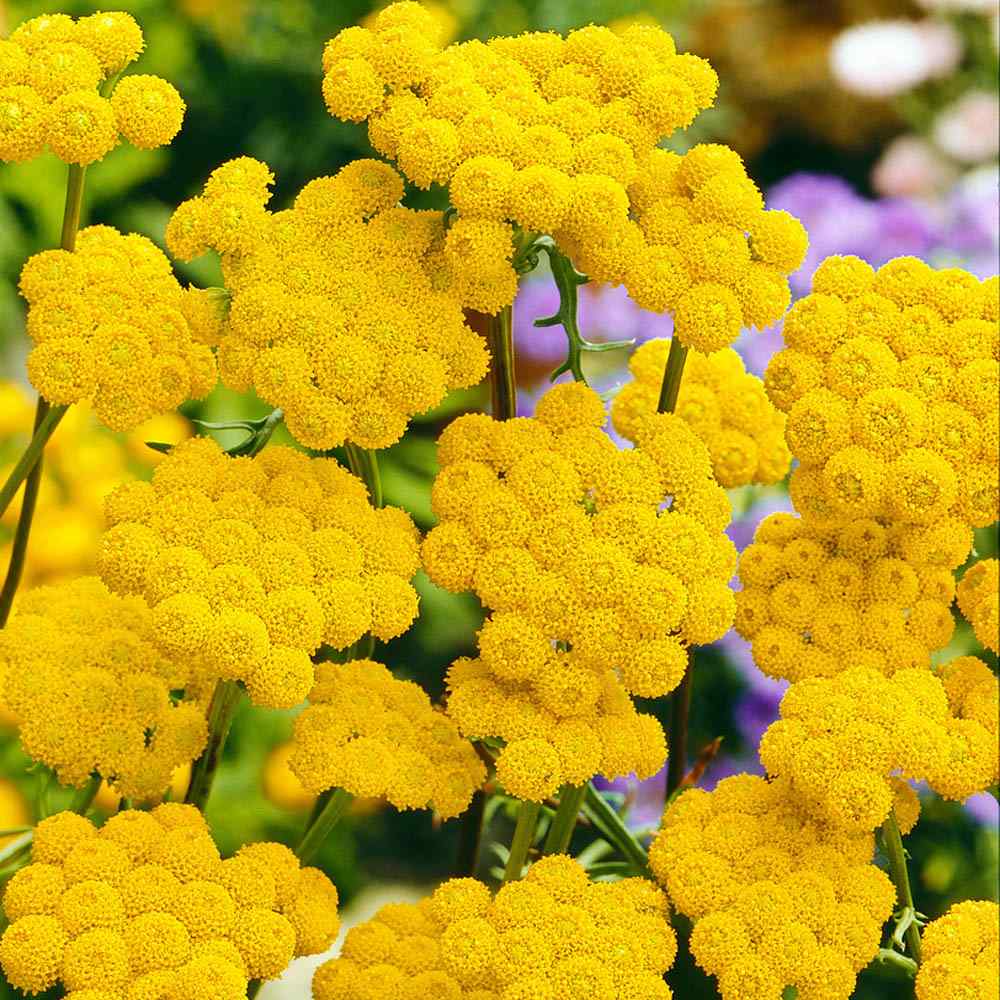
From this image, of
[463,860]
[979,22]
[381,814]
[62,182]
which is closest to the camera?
[463,860]

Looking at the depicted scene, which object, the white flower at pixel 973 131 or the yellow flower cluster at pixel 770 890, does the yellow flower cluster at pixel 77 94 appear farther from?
the white flower at pixel 973 131

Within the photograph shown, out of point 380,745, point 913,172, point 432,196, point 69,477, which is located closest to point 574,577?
point 380,745

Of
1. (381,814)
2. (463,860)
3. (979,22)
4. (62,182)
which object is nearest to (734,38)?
(979,22)

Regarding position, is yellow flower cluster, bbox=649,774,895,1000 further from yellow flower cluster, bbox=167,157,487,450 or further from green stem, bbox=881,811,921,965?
yellow flower cluster, bbox=167,157,487,450

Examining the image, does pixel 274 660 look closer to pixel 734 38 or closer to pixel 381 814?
pixel 381 814

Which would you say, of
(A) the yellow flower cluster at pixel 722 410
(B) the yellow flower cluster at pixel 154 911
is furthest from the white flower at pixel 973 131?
(B) the yellow flower cluster at pixel 154 911
